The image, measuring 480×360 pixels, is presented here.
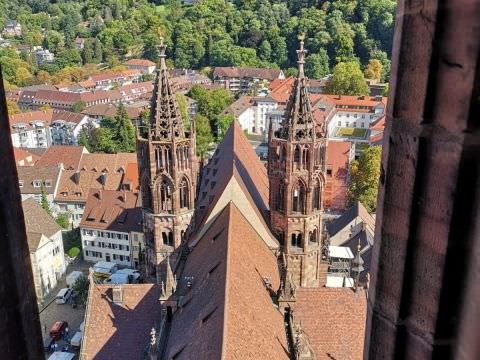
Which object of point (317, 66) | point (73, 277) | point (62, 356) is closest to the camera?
point (62, 356)

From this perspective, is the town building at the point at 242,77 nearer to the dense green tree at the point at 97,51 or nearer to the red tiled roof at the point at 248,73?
the red tiled roof at the point at 248,73

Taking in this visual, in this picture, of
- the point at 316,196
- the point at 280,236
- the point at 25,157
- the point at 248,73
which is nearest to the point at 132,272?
the point at 280,236

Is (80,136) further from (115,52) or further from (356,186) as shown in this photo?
(115,52)

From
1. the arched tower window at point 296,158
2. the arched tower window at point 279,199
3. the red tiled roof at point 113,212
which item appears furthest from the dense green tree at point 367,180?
the arched tower window at point 296,158

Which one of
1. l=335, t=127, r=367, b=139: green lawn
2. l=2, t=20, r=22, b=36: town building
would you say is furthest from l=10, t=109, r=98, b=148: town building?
l=2, t=20, r=22, b=36: town building

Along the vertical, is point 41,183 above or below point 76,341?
above

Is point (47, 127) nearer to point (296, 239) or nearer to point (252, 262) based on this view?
point (296, 239)
